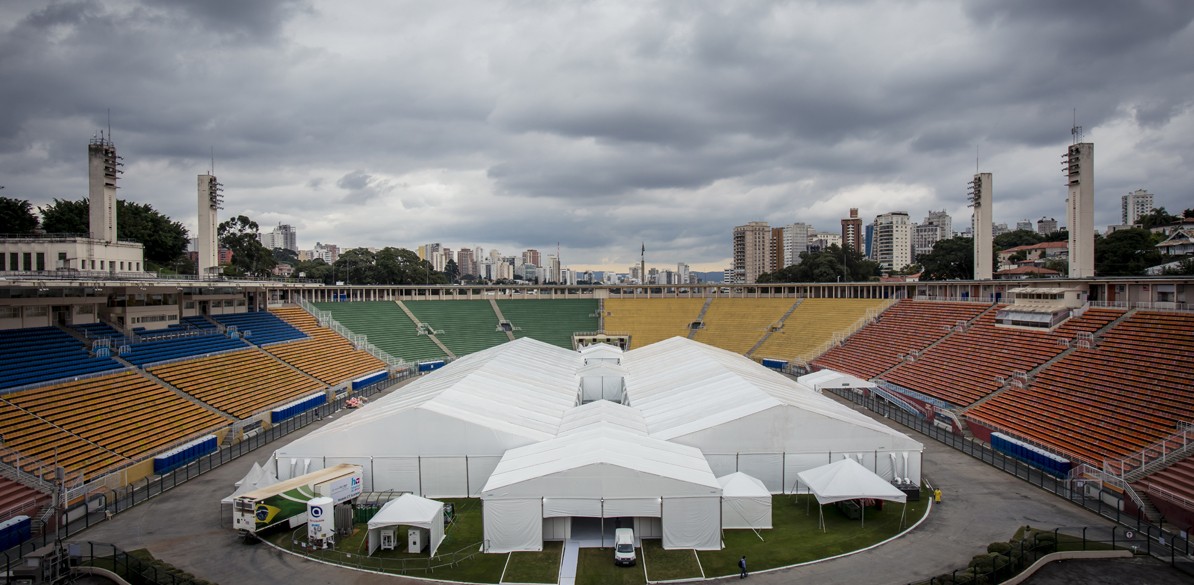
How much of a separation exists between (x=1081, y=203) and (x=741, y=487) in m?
29.3

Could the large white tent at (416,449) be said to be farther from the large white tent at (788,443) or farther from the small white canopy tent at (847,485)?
the small white canopy tent at (847,485)

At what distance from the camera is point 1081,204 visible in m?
33.6

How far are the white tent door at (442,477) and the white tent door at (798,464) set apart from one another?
987 cm

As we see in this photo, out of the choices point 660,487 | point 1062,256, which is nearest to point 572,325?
point 660,487

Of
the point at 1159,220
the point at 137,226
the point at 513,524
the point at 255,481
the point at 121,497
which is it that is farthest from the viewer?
the point at 1159,220

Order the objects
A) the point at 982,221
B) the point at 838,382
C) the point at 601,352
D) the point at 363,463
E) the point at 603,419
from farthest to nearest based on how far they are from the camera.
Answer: the point at 982,221 < the point at 601,352 < the point at 838,382 < the point at 603,419 < the point at 363,463

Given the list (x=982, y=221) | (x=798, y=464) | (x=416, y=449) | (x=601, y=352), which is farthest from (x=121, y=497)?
(x=982, y=221)

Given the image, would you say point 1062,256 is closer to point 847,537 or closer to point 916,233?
point 847,537

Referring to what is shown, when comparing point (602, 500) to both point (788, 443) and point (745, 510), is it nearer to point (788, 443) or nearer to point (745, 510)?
point (745, 510)

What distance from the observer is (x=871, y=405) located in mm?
32094

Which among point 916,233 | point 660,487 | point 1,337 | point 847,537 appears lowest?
point 847,537

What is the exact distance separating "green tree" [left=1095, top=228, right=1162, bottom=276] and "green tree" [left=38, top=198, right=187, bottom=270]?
3330 inches

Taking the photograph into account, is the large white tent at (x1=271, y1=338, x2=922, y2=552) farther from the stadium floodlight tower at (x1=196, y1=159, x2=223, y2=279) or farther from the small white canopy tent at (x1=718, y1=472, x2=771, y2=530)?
the stadium floodlight tower at (x1=196, y1=159, x2=223, y2=279)

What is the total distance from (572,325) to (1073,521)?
40.8 meters
